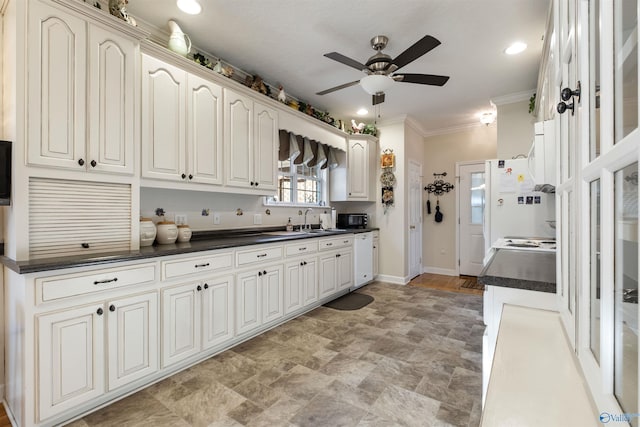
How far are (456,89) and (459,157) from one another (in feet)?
6.50

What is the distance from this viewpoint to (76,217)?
6.07 feet

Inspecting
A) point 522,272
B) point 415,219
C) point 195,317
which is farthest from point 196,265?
point 415,219

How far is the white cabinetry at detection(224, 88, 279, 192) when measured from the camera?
283 centimetres

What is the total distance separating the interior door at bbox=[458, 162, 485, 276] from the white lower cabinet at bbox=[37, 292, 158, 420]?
511cm

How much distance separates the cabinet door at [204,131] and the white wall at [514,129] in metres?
3.62

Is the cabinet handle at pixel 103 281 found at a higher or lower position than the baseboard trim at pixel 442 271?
higher

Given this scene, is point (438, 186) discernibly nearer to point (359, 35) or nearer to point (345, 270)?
point (345, 270)

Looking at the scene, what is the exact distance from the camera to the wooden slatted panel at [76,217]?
1709 mm

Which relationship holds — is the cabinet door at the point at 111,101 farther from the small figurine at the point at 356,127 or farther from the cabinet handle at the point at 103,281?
the small figurine at the point at 356,127

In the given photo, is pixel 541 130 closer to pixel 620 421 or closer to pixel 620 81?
pixel 620 81

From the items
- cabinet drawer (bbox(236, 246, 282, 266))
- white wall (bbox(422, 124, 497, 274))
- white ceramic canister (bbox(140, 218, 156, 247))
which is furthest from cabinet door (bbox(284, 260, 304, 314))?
white wall (bbox(422, 124, 497, 274))

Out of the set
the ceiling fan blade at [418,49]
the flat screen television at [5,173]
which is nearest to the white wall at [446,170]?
the ceiling fan blade at [418,49]

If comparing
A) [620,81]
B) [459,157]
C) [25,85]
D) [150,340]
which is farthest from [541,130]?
[459,157]

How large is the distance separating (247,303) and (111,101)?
1848 mm
